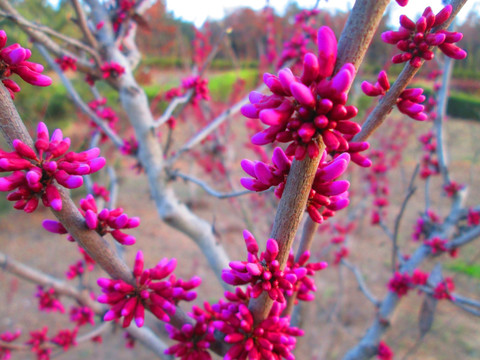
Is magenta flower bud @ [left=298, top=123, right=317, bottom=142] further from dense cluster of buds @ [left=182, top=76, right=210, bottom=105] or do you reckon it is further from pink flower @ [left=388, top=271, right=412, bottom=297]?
pink flower @ [left=388, top=271, right=412, bottom=297]

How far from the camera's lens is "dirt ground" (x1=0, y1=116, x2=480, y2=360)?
473 cm

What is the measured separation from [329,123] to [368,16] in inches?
9.8

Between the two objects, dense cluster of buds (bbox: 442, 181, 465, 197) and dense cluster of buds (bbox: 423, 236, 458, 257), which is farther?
dense cluster of buds (bbox: 442, 181, 465, 197)

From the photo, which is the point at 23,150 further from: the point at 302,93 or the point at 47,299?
the point at 47,299

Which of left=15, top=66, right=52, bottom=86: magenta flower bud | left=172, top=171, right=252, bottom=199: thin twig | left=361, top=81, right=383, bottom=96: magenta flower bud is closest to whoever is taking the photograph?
left=15, top=66, right=52, bottom=86: magenta flower bud

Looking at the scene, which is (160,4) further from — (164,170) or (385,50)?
(164,170)

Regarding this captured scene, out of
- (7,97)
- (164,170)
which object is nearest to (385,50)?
(164,170)

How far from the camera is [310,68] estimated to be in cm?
66

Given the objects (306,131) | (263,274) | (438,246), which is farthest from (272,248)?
(438,246)

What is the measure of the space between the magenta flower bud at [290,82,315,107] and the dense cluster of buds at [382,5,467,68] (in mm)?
460

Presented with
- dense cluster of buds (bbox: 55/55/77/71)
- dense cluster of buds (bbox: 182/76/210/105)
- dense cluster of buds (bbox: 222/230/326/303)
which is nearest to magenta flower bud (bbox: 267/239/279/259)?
dense cluster of buds (bbox: 222/230/326/303)

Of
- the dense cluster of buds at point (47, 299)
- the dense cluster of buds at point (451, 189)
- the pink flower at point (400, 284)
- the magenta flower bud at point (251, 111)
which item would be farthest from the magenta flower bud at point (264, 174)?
the dense cluster of buds at point (451, 189)

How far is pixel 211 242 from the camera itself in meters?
2.33

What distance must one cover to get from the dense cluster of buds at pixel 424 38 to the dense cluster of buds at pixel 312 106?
1.23 ft
